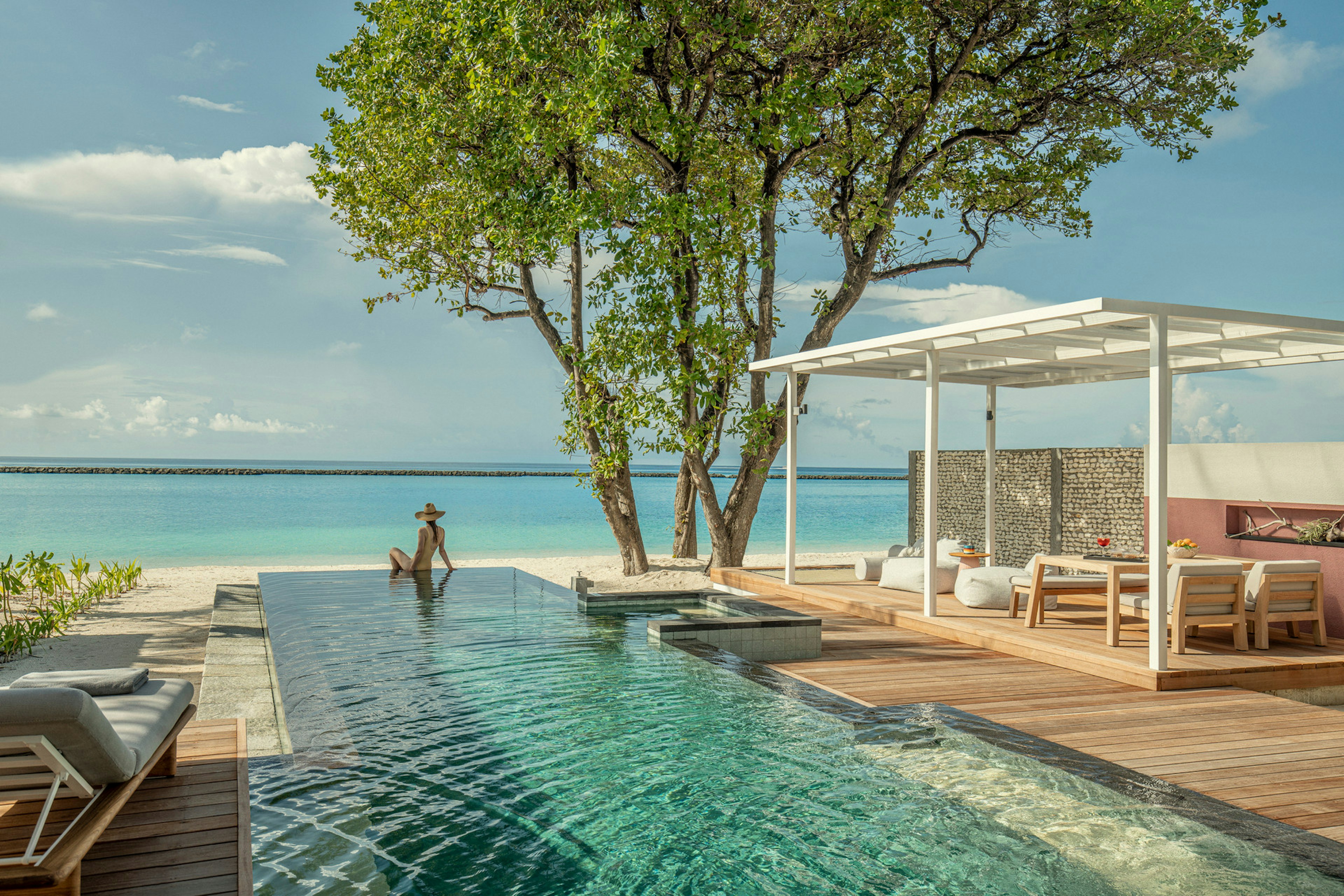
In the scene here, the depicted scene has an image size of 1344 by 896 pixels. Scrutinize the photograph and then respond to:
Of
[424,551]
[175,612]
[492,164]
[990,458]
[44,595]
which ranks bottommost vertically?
[175,612]

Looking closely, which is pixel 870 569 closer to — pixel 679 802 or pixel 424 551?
pixel 424 551

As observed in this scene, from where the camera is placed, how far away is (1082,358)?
886 centimetres

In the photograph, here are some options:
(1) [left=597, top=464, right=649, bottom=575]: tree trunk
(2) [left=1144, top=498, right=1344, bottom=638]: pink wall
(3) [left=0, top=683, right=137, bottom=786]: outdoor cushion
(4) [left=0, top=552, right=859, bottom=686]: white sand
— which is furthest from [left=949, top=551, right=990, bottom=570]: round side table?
(3) [left=0, top=683, right=137, bottom=786]: outdoor cushion

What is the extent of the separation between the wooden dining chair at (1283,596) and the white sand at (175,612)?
5673 millimetres

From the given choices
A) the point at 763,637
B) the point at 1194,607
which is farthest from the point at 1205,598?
the point at 763,637

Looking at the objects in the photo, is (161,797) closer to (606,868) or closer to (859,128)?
(606,868)

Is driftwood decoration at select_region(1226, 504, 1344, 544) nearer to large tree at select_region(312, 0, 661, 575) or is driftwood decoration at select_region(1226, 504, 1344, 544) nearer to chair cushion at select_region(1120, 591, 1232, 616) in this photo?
chair cushion at select_region(1120, 591, 1232, 616)

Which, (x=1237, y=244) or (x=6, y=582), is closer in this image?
(x=6, y=582)

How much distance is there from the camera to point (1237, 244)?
3334cm

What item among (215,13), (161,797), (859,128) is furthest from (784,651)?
(215,13)

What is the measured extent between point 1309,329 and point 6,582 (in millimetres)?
12060

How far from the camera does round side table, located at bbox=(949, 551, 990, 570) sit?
30.8 feet

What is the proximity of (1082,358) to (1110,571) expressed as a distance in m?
3.02

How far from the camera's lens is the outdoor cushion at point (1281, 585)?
6.54 meters
